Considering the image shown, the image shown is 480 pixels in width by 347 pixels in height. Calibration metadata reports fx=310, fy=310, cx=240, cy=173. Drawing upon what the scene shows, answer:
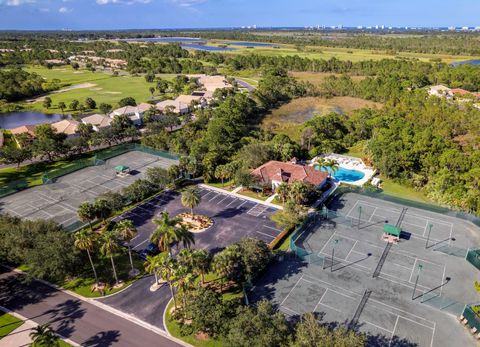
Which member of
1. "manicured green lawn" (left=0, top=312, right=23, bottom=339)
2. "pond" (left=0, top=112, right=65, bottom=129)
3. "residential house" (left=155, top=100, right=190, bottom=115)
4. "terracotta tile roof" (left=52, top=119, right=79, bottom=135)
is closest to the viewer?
"manicured green lawn" (left=0, top=312, right=23, bottom=339)

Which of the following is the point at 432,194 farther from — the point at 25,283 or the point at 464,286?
the point at 25,283

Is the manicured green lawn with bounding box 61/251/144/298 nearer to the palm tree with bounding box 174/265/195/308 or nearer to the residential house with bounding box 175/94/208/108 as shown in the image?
the palm tree with bounding box 174/265/195/308

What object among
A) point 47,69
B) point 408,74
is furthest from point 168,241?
point 47,69

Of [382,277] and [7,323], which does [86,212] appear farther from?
[382,277]

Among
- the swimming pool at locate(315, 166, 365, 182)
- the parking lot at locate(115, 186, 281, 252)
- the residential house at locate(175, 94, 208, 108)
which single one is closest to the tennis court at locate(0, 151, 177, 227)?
the parking lot at locate(115, 186, 281, 252)

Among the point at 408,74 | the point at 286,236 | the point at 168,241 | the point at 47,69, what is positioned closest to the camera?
the point at 168,241

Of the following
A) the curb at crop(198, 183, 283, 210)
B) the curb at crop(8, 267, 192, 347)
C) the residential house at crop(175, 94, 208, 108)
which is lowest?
the curb at crop(8, 267, 192, 347)
